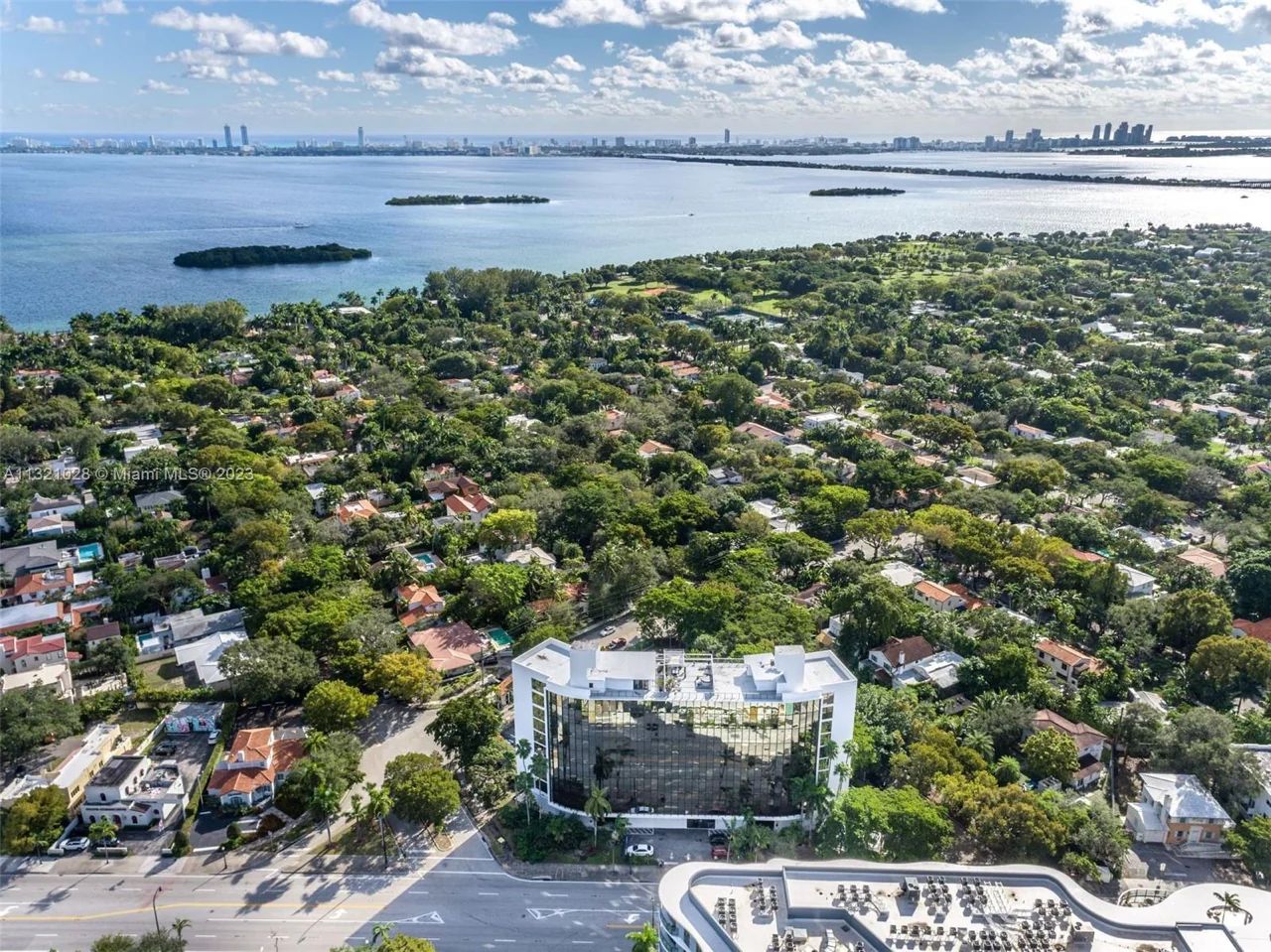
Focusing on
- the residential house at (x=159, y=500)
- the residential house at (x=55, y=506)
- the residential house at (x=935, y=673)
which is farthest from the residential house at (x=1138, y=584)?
the residential house at (x=55, y=506)

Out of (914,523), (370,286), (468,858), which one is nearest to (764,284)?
(370,286)

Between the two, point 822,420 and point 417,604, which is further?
point 822,420

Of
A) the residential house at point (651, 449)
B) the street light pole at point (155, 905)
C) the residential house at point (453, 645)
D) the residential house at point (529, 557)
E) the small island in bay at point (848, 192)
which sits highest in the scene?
the small island in bay at point (848, 192)

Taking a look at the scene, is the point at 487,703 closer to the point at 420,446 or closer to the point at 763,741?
the point at 763,741

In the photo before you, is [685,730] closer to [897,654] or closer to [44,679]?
[897,654]

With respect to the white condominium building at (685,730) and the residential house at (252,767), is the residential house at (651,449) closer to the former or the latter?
the white condominium building at (685,730)

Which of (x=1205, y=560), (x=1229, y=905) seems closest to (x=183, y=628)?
(x=1229, y=905)

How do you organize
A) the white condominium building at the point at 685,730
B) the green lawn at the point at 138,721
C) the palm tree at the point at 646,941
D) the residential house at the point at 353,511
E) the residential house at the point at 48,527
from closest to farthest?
the palm tree at the point at 646,941, the white condominium building at the point at 685,730, the green lawn at the point at 138,721, the residential house at the point at 48,527, the residential house at the point at 353,511
